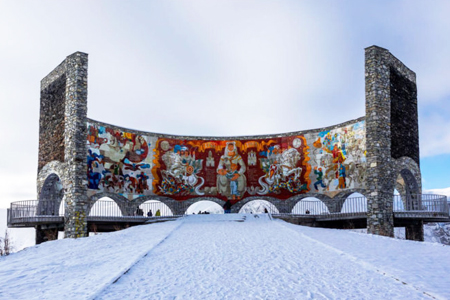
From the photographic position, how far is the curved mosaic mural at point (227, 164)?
25891mm

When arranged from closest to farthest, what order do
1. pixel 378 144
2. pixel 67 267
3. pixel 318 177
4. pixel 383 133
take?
pixel 67 267, pixel 378 144, pixel 383 133, pixel 318 177

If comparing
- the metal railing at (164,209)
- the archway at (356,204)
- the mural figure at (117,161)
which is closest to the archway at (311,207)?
the metal railing at (164,209)

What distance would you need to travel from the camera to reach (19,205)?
888 inches

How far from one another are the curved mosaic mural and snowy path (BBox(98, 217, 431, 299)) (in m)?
17.2

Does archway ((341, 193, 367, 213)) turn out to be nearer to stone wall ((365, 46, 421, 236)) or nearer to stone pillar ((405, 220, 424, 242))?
stone wall ((365, 46, 421, 236))

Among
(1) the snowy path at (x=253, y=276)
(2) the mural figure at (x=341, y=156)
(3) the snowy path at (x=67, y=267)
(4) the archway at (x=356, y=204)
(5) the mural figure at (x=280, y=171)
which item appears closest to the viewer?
(1) the snowy path at (x=253, y=276)

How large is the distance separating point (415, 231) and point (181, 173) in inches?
593

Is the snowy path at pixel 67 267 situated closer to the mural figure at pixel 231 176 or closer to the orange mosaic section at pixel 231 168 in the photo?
the orange mosaic section at pixel 231 168

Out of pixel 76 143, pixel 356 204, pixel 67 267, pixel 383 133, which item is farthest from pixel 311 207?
pixel 67 267

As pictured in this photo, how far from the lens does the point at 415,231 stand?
24.0m

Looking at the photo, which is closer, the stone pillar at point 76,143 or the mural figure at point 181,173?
the stone pillar at point 76,143

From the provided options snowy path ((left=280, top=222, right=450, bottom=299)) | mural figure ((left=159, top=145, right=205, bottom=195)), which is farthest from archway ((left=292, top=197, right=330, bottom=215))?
snowy path ((left=280, top=222, right=450, bottom=299))

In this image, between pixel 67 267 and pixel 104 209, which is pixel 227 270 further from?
pixel 104 209

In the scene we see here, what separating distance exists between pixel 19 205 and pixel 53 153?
378 cm
